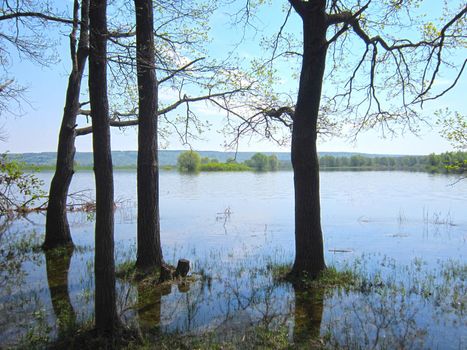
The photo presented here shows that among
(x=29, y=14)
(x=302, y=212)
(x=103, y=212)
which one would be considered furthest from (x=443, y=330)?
(x=29, y=14)

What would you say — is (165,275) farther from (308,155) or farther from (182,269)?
(308,155)

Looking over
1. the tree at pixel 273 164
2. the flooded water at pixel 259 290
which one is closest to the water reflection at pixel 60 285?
the flooded water at pixel 259 290

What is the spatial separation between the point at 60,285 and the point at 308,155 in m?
5.75

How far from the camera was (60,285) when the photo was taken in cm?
814

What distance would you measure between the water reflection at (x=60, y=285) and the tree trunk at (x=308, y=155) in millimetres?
4521

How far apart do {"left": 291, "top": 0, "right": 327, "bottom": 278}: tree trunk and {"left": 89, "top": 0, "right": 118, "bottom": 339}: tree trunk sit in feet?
14.4

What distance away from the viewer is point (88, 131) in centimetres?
1220

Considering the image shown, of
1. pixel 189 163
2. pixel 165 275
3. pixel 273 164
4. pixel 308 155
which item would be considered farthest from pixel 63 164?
pixel 273 164

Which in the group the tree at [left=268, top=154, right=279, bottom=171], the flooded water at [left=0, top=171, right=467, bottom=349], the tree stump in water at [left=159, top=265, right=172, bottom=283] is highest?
the tree at [left=268, top=154, right=279, bottom=171]

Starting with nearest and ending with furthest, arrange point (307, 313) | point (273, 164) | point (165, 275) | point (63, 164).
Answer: point (307, 313) < point (165, 275) < point (63, 164) < point (273, 164)

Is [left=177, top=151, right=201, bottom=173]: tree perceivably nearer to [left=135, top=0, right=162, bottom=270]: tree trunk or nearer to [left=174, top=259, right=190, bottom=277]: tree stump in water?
[left=135, top=0, right=162, bottom=270]: tree trunk

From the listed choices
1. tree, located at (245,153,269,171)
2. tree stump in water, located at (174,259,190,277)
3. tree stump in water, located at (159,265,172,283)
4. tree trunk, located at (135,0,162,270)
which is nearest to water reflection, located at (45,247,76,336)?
tree trunk, located at (135,0,162,270)

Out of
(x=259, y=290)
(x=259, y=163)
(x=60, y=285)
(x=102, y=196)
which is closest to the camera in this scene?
(x=102, y=196)

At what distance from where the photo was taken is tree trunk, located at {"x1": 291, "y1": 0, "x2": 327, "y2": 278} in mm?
8258
